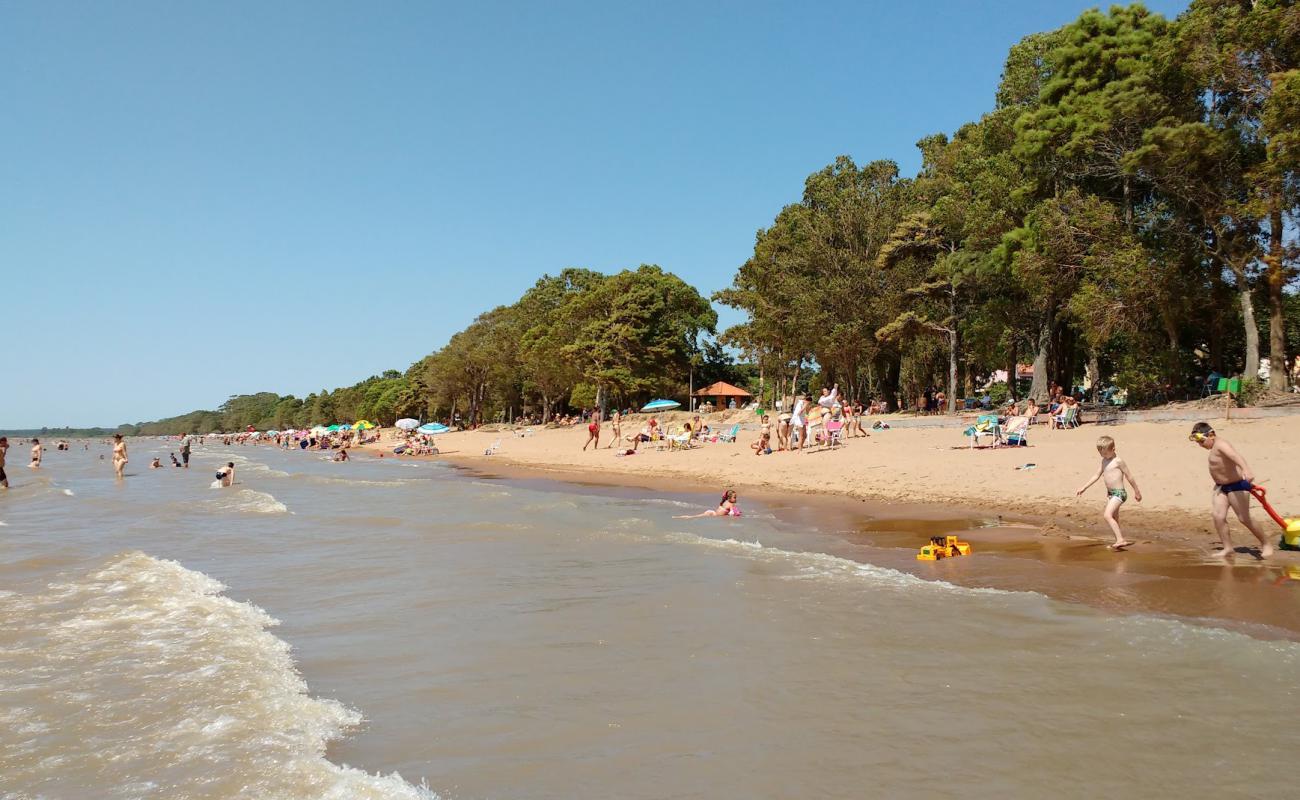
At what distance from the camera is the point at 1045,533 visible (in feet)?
33.6

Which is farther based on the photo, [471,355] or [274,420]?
[274,420]

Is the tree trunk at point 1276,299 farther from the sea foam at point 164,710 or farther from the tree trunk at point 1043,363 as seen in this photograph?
the sea foam at point 164,710

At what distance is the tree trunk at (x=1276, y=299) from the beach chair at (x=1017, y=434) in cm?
612

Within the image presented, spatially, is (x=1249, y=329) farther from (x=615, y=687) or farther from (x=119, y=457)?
(x=119, y=457)

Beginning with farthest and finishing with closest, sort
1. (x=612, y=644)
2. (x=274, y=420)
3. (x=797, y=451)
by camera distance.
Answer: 1. (x=274, y=420)
2. (x=797, y=451)
3. (x=612, y=644)

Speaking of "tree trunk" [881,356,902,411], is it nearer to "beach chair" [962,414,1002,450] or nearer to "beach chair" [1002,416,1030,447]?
"beach chair" [962,414,1002,450]

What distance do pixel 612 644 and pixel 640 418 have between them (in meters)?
42.5

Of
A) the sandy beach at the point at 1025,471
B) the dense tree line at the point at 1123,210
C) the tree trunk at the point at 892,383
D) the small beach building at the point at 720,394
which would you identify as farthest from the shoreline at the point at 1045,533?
the small beach building at the point at 720,394

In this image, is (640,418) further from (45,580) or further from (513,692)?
(513,692)

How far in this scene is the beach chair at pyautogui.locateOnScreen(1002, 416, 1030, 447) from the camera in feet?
59.2

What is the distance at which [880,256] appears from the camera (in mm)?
32531

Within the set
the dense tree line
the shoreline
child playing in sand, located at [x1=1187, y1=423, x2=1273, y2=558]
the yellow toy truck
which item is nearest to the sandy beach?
the shoreline

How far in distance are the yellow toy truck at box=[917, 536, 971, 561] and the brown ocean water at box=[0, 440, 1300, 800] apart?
1123 millimetres

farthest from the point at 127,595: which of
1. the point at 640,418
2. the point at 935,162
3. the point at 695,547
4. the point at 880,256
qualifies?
the point at 640,418
